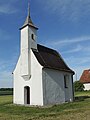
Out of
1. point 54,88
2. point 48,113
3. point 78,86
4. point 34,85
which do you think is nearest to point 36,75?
point 34,85

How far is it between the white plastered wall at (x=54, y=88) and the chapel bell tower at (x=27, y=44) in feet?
7.42

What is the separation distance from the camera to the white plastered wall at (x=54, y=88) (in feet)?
80.2

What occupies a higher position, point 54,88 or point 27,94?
point 54,88

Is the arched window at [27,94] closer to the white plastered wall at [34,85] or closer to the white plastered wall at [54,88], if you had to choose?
the white plastered wall at [34,85]

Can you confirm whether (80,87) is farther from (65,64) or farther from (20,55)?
(20,55)

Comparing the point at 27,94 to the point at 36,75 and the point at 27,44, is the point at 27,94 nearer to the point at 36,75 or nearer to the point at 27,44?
the point at 36,75

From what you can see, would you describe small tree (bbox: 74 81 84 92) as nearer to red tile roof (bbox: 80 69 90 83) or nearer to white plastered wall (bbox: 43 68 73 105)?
red tile roof (bbox: 80 69 90 83)

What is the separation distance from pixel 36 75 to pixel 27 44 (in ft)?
13.1

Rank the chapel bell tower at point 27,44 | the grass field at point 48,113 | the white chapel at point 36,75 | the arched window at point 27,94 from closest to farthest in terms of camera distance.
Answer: the grass field at point 48,113
the white chapel at point 36,75
the chapel bell tower at point 27,44
the arched window at point 27,94

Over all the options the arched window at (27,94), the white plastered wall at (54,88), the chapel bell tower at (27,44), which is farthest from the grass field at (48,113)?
the chapel bell tower at (27,44)

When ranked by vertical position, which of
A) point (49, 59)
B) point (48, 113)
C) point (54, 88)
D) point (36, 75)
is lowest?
point (48, 113)

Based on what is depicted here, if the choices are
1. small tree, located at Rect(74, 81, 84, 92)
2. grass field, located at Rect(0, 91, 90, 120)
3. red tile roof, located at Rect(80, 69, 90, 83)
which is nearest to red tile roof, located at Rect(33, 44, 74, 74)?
grass field, located at Rect(0, 91, 90, 120)

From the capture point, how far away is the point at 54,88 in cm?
2583

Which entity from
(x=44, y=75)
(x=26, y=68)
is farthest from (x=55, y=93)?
(x=26, y=68)
